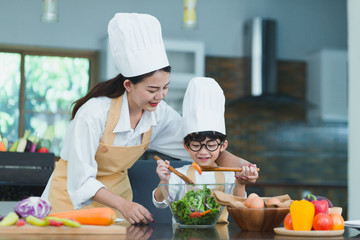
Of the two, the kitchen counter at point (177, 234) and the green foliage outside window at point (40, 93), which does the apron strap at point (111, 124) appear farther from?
the green foliage outside window at point (40, 93)

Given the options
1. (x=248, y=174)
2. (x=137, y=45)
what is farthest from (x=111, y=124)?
(x=248, y=174)

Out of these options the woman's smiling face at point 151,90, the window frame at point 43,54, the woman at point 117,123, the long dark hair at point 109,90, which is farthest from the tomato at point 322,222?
the window frame at point 43,54

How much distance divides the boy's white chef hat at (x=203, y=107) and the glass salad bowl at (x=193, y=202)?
41 cm

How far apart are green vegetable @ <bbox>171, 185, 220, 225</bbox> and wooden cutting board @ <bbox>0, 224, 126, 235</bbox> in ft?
0.83

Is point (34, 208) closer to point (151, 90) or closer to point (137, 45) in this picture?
point (151, 90)

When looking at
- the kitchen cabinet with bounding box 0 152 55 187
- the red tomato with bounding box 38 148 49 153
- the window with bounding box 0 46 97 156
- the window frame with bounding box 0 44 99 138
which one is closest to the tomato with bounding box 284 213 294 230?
the kitchen cabinet with bounding box 0 152 55 187


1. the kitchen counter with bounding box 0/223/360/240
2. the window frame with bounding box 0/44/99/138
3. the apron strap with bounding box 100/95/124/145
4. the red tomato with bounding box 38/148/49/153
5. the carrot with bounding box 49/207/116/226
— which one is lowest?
the kitchen counter with bounding box 0/223/360/240

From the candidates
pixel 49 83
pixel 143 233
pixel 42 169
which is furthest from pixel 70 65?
pixel 143 233

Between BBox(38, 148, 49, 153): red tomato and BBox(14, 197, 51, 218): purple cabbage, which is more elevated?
BBox(38, 148, 49, 153): red tomato

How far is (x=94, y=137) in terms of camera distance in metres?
2.00

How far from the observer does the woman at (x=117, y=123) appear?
1.93 metres

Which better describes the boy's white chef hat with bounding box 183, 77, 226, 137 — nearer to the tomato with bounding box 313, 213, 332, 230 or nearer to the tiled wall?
the tomato with bounding box 313, 213, 332, 230

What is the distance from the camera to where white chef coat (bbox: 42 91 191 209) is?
6.28ft
